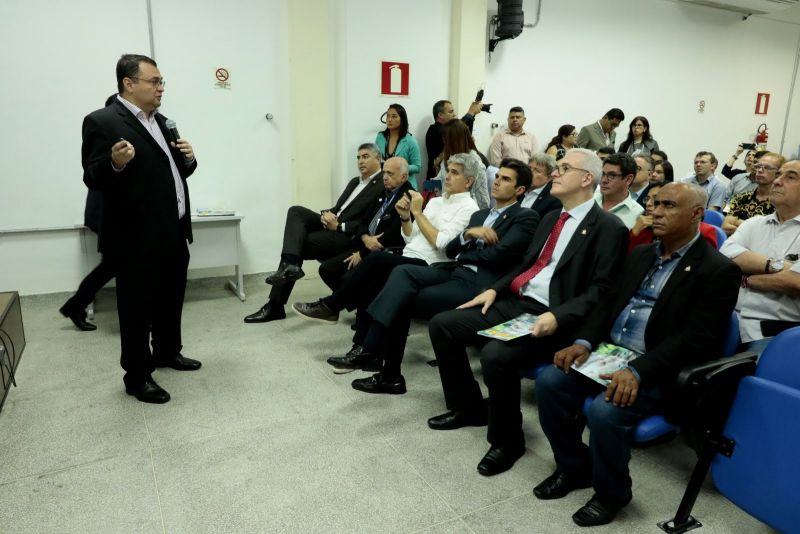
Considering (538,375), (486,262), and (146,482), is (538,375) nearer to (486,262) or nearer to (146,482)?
(486,262)

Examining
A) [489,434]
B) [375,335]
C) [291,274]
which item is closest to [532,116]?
[291,274]

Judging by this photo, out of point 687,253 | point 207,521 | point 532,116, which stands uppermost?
point 532,116

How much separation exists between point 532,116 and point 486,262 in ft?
13.1

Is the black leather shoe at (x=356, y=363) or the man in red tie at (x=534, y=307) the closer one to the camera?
the man in red tie at (x=534, y=307)

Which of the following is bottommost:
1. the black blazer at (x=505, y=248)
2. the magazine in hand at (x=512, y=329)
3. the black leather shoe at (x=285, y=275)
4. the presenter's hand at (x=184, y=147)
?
the black leather shoe at (x=285, y=275)

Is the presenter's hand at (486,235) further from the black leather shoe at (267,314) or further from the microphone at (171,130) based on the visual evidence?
the black leather shoe at (267,314)

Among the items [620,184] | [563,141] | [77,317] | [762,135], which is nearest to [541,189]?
[620,184]

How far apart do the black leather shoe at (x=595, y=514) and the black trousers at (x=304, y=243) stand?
2428 millimetres

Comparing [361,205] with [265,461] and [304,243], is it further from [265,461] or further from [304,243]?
[265,461]

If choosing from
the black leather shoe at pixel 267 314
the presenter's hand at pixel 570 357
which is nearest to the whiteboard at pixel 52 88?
the black leather shoe at pixel 267 314

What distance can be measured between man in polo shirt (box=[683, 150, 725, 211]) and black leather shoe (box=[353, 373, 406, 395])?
3416 mm

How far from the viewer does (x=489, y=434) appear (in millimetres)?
2150

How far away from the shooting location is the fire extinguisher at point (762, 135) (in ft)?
25.7

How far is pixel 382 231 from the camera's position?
3.59 m
